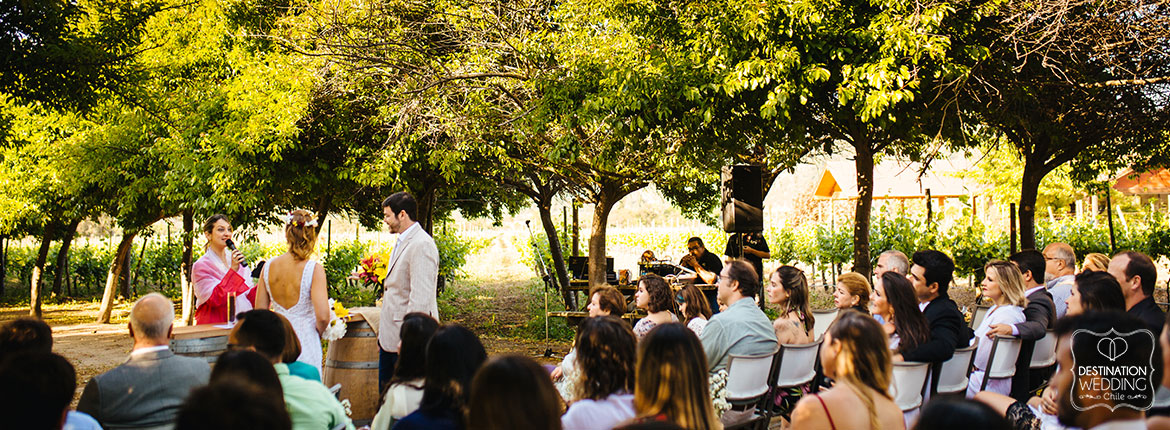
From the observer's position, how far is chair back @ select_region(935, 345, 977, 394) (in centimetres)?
460

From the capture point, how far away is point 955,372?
466 centimetres

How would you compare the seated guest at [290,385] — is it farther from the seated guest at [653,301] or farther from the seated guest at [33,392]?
the seated guest at [653,301]

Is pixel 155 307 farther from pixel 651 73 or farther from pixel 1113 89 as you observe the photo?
pixel 1113 89

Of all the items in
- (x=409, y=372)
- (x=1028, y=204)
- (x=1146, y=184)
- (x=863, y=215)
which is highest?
(x=1146, y=184)

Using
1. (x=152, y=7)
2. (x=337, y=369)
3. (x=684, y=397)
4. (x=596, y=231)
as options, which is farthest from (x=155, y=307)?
(x=596, y=231)

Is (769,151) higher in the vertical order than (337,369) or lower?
higher

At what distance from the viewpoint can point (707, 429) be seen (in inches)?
110

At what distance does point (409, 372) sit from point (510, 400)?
1149 millimetres

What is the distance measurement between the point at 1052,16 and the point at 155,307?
7112 mm

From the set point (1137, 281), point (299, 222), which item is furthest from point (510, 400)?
point (1137, 281)

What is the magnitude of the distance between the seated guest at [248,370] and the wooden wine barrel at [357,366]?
8.11 feet

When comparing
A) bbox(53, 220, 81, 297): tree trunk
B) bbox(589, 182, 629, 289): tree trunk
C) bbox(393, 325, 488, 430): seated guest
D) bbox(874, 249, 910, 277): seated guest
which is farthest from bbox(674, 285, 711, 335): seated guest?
bbox(53, 220, 81, 297): tree trunk

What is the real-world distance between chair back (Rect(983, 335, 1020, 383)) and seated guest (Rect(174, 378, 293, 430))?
4.07 meters
